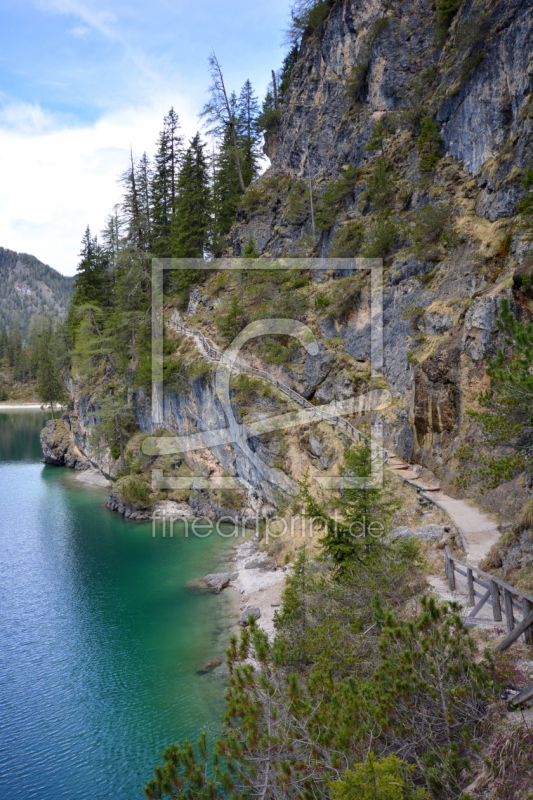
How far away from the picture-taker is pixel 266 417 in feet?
88.5

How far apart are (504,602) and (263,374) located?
71.3 feet

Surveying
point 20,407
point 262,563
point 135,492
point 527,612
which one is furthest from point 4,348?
point 527,612

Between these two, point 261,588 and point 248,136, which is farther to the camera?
point 248,136

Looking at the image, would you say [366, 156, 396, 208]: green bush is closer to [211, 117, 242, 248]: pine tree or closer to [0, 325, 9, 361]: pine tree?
[211, 117, 242, 248]: pine tree

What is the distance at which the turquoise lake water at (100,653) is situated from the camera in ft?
41.4

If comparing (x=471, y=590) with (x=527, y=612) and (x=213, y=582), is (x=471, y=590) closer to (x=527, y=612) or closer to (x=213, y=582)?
(x=527, y=612)

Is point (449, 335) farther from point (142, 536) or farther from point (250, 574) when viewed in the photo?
point (142, 536)

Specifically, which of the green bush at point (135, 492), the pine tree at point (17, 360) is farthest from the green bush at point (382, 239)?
the pine tree at point (17, 360)

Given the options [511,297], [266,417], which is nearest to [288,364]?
[266,417]

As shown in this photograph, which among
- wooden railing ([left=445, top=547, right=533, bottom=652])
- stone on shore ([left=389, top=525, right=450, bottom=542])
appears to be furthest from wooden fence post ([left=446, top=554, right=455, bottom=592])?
stone on shore ([left=389, top=525, right=450, bottom=542])

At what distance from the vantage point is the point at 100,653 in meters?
17.8

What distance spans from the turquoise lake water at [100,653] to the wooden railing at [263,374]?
9.82 m

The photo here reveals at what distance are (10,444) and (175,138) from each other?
1914 inches

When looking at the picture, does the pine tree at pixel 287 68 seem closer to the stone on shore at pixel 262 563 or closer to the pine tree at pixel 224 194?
the pine tree at pixel 224 194
